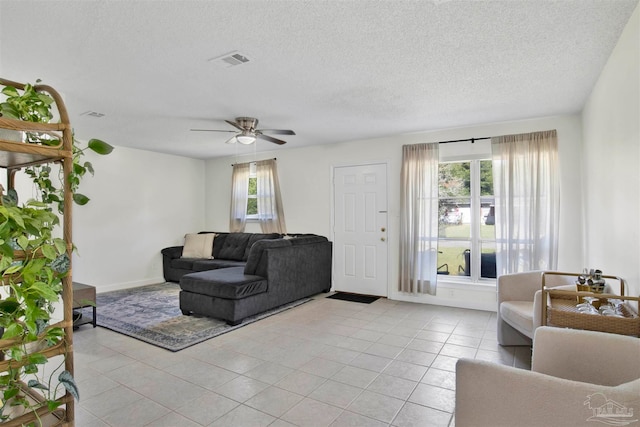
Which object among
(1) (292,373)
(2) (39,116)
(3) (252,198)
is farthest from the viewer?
(3) (252,198)

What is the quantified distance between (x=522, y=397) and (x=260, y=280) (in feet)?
11.1

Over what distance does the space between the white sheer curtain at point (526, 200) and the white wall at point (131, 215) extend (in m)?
5.72

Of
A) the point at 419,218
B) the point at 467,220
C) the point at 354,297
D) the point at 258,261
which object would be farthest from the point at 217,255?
the point at 467,220

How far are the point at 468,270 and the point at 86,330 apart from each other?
4.81m

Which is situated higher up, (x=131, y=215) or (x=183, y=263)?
(x=131, y=215)

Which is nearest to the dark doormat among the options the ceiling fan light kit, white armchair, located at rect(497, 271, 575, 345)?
white armchair, located at rect(497, 271, 575, 345)

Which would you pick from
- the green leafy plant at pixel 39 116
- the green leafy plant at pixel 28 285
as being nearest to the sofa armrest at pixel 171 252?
the green leafy plant at pixel 39 116

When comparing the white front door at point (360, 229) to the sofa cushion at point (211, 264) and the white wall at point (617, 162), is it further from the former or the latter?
the white wall at point (617, 162)

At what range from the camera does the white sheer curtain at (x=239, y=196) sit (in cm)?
672

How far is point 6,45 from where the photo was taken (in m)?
2.34

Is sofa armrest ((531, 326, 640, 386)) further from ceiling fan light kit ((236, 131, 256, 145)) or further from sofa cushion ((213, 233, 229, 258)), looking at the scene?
sofa cushion ((213, 233, 229, 258))

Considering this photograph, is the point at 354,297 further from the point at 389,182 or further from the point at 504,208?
the point at 504,208

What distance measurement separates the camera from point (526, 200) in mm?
4227

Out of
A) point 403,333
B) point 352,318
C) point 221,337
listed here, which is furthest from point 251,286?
point 403,333
